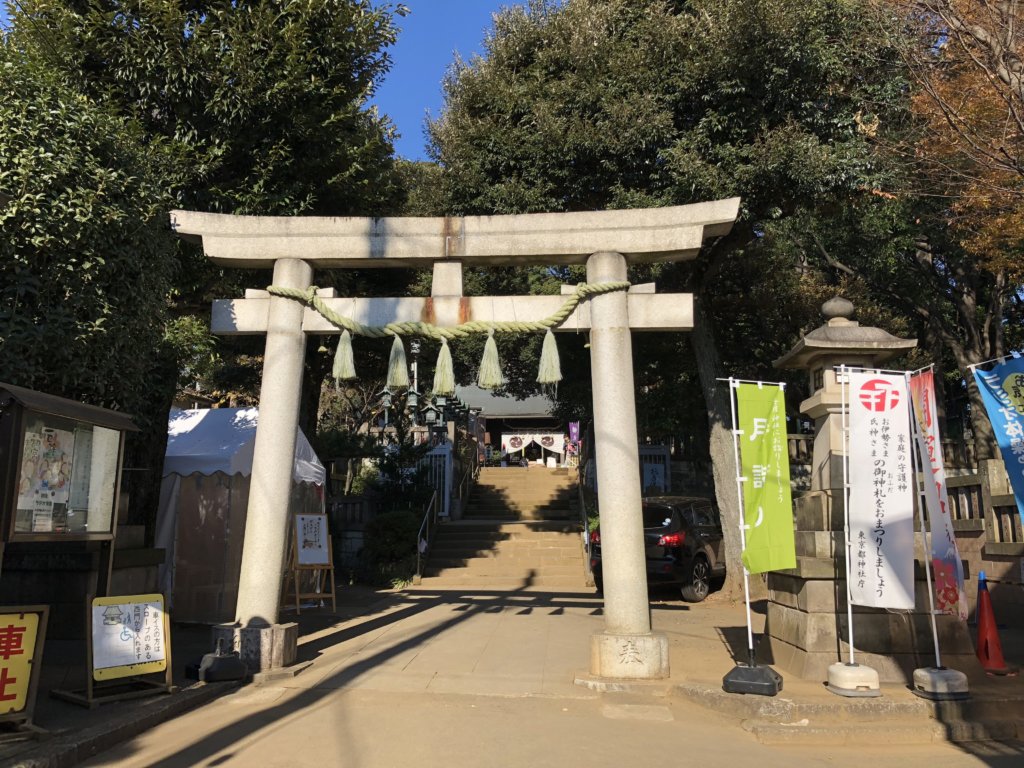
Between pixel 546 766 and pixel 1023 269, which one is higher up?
pixel 1023 269

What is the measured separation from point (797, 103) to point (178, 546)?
11.6 metres

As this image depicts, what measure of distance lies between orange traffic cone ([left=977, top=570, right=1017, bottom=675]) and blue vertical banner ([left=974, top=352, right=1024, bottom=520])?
5.56ft

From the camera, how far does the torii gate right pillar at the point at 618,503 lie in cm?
712

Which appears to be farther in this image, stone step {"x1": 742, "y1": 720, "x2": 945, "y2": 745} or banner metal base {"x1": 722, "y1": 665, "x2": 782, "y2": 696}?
banner metal base {"x1": 722, "y1": 665, "x2": 782, "y2": 696}

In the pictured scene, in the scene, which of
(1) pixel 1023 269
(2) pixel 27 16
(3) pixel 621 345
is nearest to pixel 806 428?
(1) pixel 1023 269

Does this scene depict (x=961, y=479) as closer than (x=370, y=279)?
Yes

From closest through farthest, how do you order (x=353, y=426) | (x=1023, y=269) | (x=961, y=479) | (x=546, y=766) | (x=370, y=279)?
1. (x=546, y=766)
2. (x=961, y=479)
3. (x=1023, y=269)
4. (x=370, y=279)
5. (x=353, y=426)

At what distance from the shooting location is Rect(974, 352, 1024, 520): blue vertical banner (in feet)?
21.8

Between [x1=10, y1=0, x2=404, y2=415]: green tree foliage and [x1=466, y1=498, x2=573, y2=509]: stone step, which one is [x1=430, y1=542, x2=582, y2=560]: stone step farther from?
[x1=10, y1=0, x2=404, y2=415]: green tree foliage

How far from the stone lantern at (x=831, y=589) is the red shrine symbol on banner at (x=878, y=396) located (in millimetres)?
736

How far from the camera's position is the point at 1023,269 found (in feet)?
44.1

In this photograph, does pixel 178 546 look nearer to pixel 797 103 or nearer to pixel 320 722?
pixel 320 722

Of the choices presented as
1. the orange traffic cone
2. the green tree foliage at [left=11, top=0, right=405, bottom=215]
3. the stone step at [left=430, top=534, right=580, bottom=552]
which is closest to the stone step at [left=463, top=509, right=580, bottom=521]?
the stone step at [left=430, top=534, right=580, bottom=552]

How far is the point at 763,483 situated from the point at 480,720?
3.38 m
